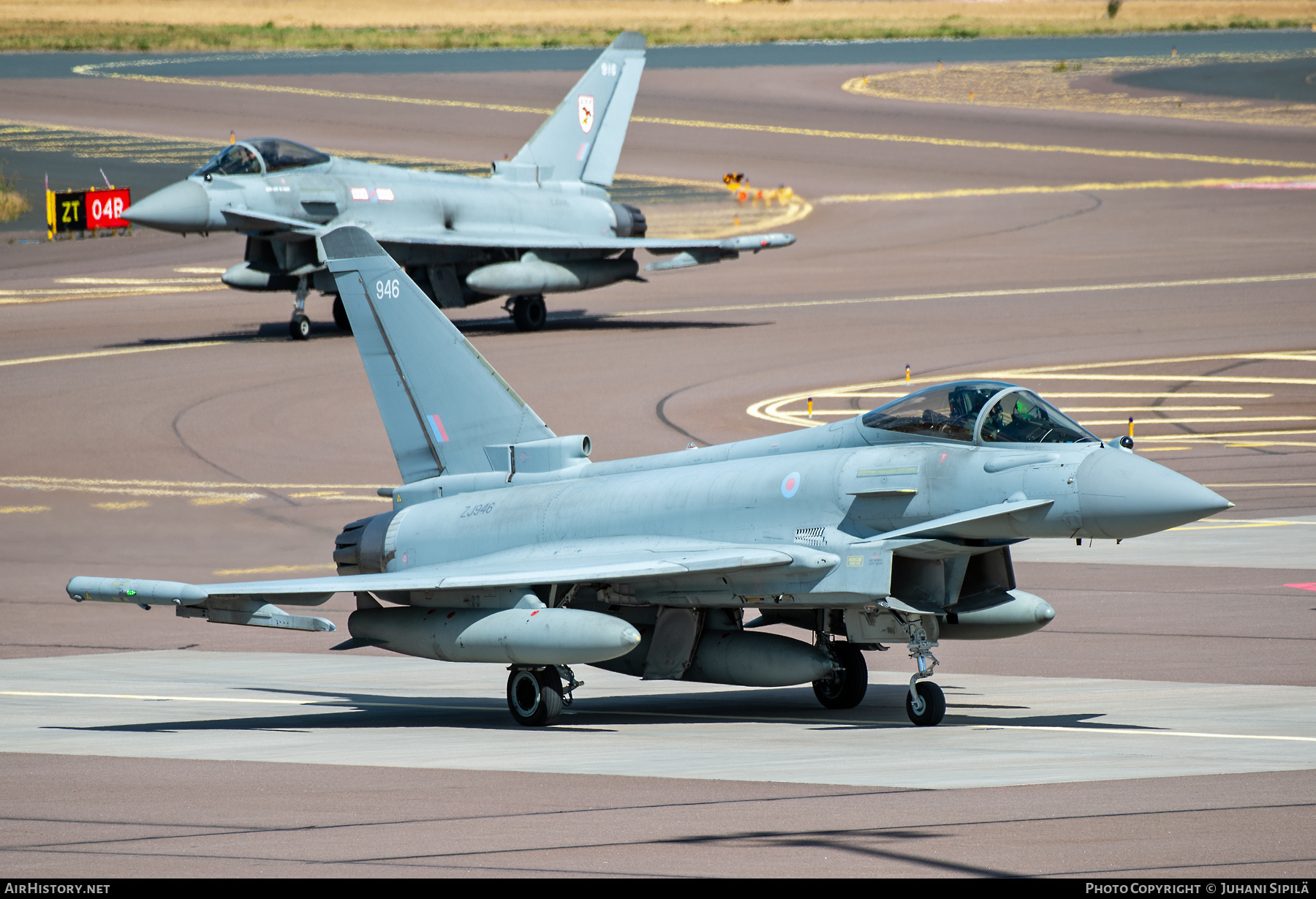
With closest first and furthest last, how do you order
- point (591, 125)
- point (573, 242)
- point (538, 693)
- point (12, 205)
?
1. point (538, 693)
2. point (573, 242)
3. point (591, 125)
4. point (12, 205)

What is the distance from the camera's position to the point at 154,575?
2141 cm

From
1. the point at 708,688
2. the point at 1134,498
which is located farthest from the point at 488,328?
the point at 1134,498

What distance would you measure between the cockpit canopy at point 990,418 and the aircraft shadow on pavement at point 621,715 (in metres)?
2.31

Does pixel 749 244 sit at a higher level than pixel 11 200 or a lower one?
higher

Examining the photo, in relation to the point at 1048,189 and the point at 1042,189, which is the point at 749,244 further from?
the point at 1048,189

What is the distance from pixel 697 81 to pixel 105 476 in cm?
6700

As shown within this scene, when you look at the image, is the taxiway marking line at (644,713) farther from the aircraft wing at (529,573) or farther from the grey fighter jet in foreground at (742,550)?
the aircraft wing at (529,573)

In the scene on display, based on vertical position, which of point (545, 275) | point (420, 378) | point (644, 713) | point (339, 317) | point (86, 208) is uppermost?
point (420, 378)

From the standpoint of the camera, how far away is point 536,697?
578 inches

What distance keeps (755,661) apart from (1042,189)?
49040 millimetres

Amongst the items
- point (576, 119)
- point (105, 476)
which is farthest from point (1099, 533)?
point (576, 119)

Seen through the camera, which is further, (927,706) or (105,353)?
(105,353)

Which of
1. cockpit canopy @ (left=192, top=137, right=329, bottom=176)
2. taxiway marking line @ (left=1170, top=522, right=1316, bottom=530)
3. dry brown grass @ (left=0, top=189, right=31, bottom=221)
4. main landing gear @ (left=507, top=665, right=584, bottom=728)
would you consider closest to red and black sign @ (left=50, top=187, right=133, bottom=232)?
dry brown grass @ (left=0, top=189, right=31, bottom=221)

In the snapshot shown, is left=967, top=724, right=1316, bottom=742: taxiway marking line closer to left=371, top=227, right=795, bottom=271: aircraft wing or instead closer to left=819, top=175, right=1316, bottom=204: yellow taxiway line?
left=371, top=227, right=795, bottom=271: aircraft wing
